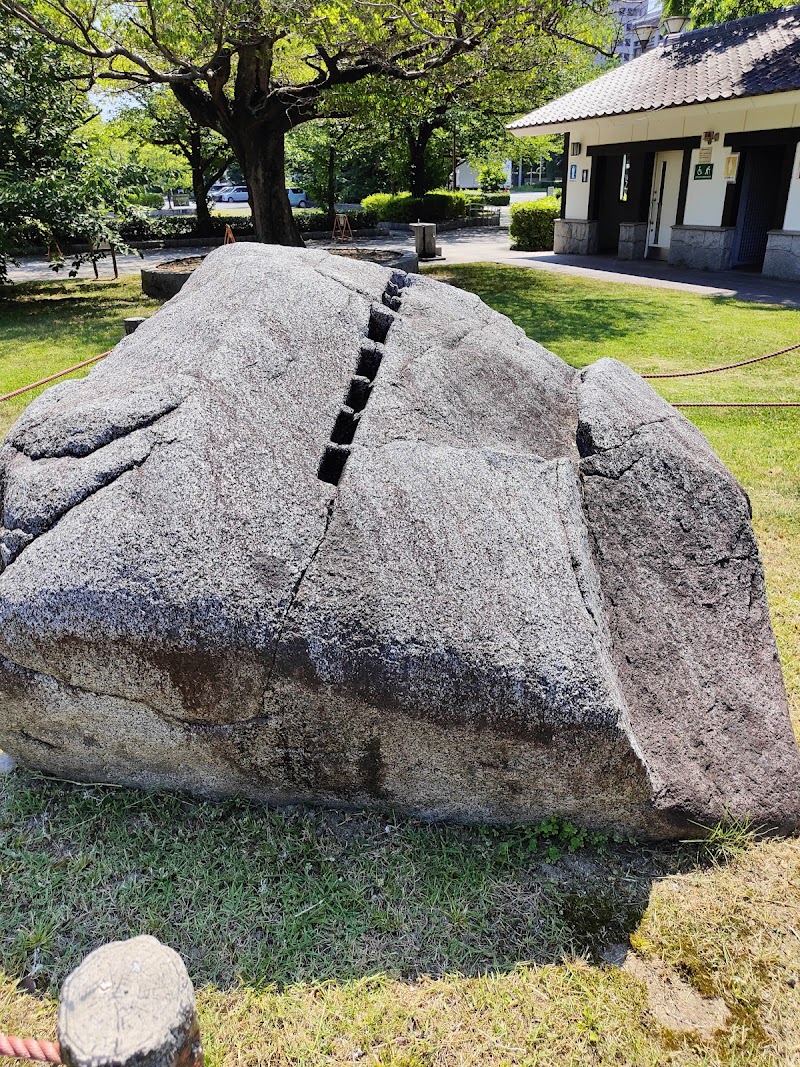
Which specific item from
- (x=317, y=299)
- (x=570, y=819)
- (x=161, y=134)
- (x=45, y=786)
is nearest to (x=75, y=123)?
(x=161, y=134)

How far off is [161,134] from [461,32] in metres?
13.5

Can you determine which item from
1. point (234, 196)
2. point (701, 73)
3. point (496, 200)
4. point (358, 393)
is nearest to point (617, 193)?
point (701, 73)

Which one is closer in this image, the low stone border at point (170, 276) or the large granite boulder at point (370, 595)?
the large granite boulder at point (370, 595)

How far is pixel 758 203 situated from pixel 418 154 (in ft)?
42.6

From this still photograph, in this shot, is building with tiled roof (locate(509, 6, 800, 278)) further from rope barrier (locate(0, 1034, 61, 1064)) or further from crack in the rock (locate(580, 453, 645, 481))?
rope barrier (locate(0, 1034, 61, 1064))

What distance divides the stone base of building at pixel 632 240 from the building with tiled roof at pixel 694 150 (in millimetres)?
22

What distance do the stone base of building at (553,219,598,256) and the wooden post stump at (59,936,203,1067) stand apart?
1760cm

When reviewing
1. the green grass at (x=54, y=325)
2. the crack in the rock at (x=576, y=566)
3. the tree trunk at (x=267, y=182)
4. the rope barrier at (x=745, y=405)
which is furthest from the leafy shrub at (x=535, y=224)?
the crack in the rock at (x=576, y=566)

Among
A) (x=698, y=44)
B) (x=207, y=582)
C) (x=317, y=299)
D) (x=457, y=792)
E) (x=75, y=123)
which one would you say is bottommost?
(x=457, y=792)

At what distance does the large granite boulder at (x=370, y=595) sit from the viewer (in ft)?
7.39

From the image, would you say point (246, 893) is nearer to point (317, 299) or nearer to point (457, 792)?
point (457, 792)

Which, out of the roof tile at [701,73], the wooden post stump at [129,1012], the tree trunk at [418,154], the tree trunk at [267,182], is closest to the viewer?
the wooden post stump at [129,1012]

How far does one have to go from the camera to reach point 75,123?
12320 millimetres

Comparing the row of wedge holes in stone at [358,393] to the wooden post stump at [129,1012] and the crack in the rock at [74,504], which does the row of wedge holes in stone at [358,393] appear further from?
the wooden post stump at [129,1012]
